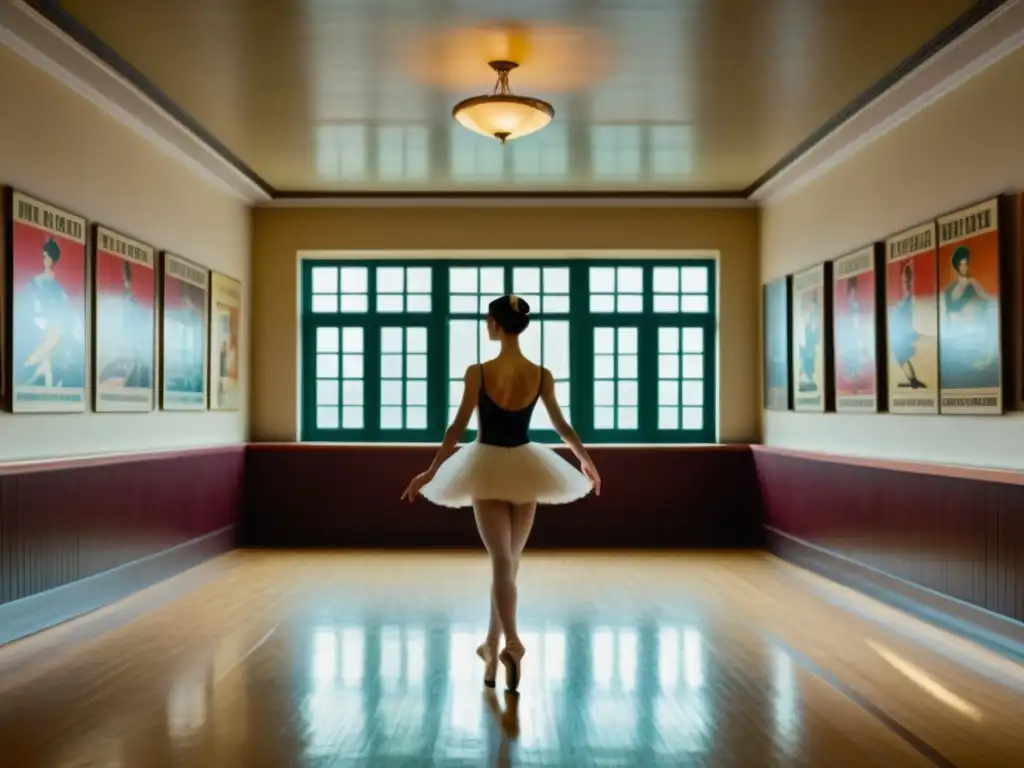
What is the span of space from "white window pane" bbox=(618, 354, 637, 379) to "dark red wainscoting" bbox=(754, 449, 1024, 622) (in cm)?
201

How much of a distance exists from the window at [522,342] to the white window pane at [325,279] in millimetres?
14

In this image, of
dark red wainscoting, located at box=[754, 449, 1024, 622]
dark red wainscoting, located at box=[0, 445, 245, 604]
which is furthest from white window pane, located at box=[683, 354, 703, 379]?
dark red wainscoting, located at box=[0, 445, 245, 604]

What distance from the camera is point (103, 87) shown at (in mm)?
6320

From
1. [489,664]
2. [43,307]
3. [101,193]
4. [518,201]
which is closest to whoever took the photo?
[489,664]

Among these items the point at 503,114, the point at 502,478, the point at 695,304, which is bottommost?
the point at 502,478

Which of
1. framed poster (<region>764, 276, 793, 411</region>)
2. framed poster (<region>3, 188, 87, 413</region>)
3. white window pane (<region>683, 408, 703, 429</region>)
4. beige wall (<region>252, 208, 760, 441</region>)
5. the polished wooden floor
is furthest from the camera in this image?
white window pane (<region>683, 408, 703, 429</region>)

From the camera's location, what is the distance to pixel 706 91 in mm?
6668

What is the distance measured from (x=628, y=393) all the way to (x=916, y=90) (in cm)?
445

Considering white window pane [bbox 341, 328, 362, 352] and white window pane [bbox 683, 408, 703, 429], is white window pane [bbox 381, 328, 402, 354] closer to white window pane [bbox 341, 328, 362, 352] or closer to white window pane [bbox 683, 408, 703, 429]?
white window pane [bbox 341, 328, 362, 352]

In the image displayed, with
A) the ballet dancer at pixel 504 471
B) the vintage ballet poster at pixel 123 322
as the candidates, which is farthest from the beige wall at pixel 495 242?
the ballet dancer at pixel 504 471

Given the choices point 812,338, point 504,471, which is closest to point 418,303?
point 812,338

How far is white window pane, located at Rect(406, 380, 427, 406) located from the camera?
10094mm

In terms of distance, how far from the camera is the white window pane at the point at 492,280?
402 inches

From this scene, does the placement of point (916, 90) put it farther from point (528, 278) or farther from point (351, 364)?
point (351, 364)
